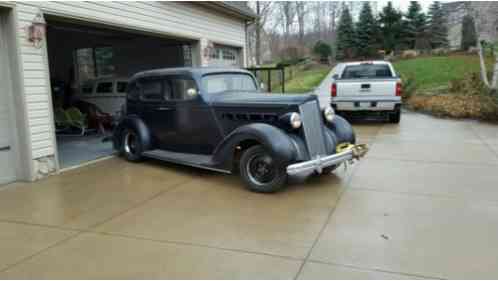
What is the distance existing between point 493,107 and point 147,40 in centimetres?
994

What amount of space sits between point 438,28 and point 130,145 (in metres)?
37.9

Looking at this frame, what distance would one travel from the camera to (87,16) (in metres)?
6.68

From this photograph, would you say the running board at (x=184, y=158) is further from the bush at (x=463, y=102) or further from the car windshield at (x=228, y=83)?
the bush at (x=463, y=102)

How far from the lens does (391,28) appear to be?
37.8m

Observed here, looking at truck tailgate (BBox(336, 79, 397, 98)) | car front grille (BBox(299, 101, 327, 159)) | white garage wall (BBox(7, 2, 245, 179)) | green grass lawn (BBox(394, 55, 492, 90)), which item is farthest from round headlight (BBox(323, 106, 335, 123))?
green grass lawn (BBox(394, 55, 492, 90))

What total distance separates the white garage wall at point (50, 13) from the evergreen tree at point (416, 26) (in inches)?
1316

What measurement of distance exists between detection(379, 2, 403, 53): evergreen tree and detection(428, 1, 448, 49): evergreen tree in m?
2.82

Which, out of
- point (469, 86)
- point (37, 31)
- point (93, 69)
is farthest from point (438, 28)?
point (37, 31)

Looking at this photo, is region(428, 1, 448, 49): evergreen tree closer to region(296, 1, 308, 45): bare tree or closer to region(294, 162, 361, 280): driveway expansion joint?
region(296, 1, 308, 45): bare tree

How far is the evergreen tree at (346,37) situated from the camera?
126 ft

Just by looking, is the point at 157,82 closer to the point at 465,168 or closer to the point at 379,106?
the point at 465,168

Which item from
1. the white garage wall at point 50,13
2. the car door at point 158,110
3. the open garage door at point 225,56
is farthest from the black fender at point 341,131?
the open garage door at point 225,56

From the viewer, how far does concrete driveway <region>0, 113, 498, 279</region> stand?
10.4ft

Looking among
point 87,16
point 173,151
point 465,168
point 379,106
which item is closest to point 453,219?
point 465,168
